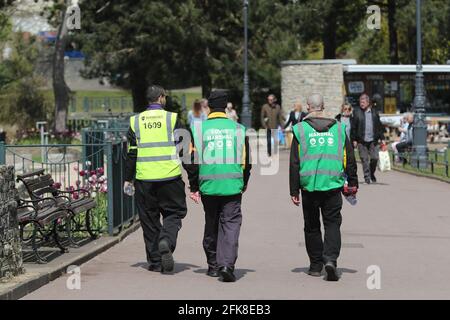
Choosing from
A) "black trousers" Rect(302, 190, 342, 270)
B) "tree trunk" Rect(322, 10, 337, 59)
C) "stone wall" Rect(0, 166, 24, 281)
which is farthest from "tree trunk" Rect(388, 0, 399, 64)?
"stone wall" Rect(0, 166, 24, 281)

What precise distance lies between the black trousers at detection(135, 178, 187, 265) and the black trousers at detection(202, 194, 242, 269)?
0.38 meters

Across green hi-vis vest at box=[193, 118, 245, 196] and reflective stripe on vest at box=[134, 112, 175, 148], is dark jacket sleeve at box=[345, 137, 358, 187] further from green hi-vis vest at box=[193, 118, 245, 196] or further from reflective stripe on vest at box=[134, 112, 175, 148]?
reflective stripe on vest at box=[134, 112, 175, 148]

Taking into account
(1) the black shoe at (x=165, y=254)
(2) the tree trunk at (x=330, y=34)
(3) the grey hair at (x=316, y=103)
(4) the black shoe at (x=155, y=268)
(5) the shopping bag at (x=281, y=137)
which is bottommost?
(4) the black shoe at (x=155, y=268)

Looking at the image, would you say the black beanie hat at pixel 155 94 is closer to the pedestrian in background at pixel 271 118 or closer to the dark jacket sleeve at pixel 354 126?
the dark jacket sleeve at pixel 354 126


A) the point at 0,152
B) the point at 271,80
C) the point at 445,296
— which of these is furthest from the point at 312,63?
the point at 445,296

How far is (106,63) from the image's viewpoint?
4844cm

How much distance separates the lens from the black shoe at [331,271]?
10500 mm

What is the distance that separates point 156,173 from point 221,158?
0.75 m

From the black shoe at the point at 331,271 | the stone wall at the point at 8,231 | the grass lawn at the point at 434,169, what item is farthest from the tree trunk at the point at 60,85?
the black shoe at the point at 331,271

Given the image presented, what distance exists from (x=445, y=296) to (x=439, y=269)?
5.79 feet

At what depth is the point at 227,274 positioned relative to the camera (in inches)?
412

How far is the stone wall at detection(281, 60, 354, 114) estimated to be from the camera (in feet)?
137

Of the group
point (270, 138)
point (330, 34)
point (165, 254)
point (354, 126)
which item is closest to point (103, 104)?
point (330, 34)

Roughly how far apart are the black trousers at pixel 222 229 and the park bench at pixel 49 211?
1729mm
